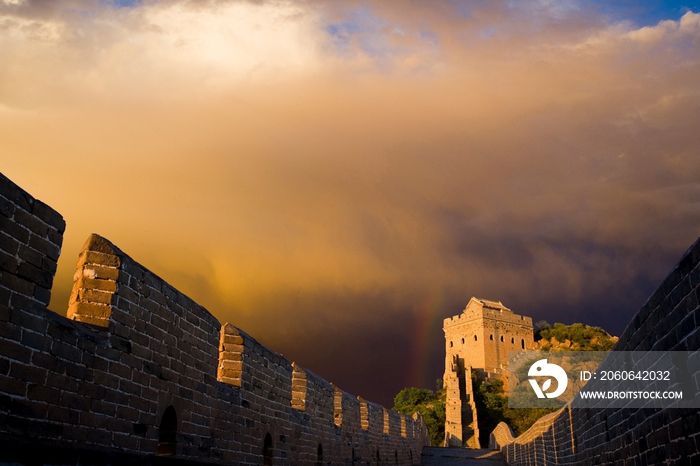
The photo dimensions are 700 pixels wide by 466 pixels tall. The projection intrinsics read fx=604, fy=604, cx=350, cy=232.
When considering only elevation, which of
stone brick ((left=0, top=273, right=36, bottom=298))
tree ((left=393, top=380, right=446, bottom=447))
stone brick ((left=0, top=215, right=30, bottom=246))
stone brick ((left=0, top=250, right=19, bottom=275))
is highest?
tree ((left=393, top=380, right=446, bottom=447))

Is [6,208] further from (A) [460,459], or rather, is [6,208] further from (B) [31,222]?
(A) [460,459]

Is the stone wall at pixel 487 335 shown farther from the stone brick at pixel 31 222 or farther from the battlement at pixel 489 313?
the stone brick at pixel 31 222

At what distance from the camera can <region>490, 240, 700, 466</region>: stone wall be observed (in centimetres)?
512

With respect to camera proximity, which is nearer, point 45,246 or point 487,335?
point 45,246

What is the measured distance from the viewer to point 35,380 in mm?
5129

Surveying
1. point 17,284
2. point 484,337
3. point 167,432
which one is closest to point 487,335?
point 484,337

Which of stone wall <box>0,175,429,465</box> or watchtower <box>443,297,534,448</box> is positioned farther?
watchtower <box>443,297,534,448</box>

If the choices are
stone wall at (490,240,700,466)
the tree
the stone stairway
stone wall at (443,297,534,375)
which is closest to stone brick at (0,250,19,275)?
stone wall at (490,240,700,466)

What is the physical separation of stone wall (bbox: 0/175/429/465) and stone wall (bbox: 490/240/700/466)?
5270 millimetres

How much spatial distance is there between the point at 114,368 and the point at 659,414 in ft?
18.3

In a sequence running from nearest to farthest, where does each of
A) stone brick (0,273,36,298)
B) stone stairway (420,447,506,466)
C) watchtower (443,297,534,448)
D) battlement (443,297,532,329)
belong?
Result: stone brick (0,273,36,298) → stone stairway (420,447,506,466) → watchtower (443,297,534,448) → battlement (443,297,532,329)

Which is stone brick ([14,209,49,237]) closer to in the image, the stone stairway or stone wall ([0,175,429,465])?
stone wall ([0,175,429,465])

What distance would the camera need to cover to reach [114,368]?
6375 mm

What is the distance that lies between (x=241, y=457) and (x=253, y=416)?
31.1 inches
